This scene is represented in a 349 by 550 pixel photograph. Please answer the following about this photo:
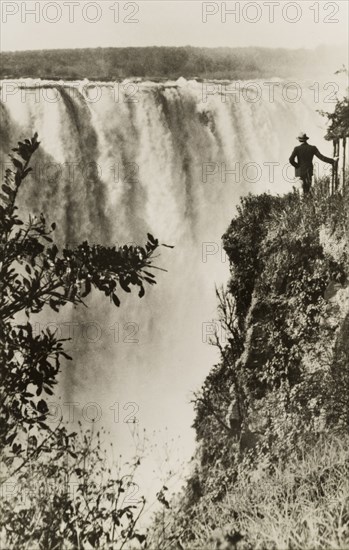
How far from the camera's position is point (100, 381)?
5500mm

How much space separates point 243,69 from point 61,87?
5.95 feet

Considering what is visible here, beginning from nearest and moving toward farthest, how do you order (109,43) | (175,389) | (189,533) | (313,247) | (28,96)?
(189,533), (109,43), (313,247), (175,389), (28,96)

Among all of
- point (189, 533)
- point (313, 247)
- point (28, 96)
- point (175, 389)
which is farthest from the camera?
point (28, 96)

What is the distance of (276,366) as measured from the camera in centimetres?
464

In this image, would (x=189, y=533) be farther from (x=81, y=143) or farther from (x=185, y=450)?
(x=81, y=143)

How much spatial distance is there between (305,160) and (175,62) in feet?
4.15

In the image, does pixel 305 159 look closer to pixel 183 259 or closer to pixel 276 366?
pixel 183 259

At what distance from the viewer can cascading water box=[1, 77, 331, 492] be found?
5289 millimetres

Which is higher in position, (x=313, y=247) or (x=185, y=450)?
(x=313, y=247)

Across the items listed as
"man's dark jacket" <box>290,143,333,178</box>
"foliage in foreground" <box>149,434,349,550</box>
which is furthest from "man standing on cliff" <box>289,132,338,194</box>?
"foliage in foreground" <box>149,434,349,550</box>

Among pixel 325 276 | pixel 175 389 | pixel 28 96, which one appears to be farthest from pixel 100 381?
pixel 28 96

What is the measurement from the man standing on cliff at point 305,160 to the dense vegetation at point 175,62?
0.52 m

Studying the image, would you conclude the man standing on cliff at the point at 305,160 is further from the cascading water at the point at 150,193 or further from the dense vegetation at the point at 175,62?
the dense vegetation at the point at 175,62

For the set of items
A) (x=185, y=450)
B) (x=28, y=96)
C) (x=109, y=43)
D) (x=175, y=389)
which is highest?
(x=28, y=96)
